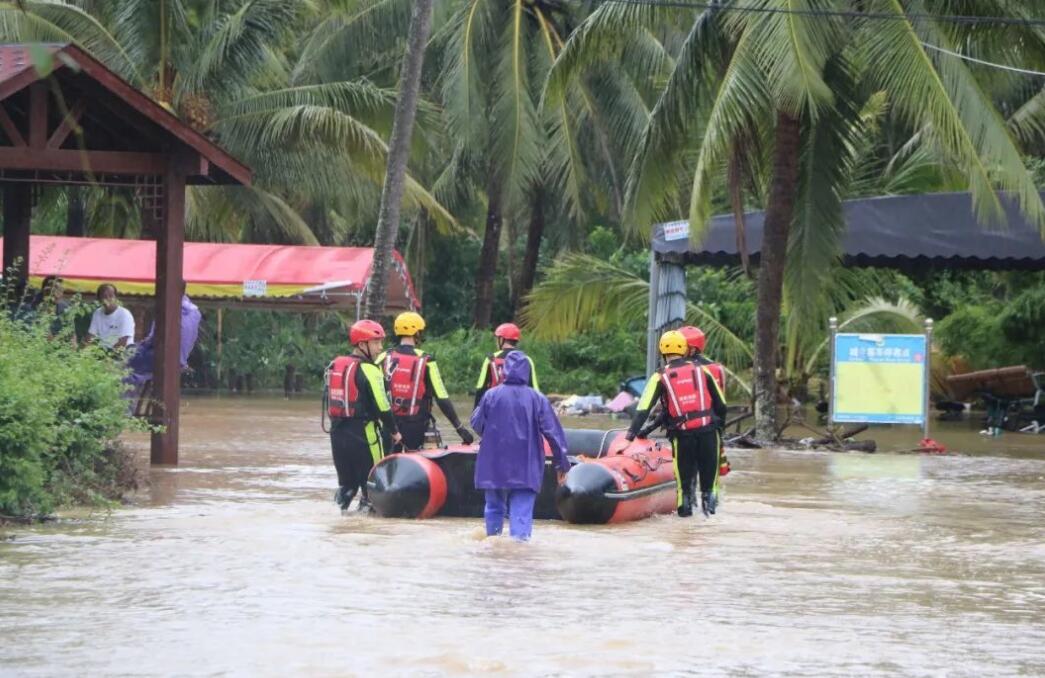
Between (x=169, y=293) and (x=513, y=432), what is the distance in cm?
616

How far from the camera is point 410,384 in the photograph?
13.9 m

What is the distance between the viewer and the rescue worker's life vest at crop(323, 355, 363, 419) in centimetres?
1315

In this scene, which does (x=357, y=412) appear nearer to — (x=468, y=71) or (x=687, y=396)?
(x=687, y=396)

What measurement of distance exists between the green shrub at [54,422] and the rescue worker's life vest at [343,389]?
1585 mm

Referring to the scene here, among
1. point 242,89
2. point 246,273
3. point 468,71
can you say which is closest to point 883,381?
point 246,273

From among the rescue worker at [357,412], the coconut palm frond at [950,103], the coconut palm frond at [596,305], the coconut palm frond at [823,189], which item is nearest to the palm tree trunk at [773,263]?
the coconut palm frond at [823,189]

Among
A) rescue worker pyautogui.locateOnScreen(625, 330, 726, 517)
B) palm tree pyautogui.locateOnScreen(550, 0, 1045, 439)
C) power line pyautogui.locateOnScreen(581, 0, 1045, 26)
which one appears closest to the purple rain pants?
rescue worker pyautogui.locateOnScreen(625, 330, 726, 517)

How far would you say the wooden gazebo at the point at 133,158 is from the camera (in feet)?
50.9

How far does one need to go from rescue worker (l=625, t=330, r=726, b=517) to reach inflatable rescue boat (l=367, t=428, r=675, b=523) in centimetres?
31

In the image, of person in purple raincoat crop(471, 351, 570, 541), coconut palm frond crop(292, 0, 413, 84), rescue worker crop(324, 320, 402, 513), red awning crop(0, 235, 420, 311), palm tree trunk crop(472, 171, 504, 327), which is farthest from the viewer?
palm tree trunk crop(472, 171, 504, 327)

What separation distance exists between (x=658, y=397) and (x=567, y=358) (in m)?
22.2

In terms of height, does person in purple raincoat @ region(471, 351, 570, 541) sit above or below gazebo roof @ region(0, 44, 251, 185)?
below

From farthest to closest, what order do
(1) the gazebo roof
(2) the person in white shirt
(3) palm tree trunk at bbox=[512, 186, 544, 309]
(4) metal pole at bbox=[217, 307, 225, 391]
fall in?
(3) palm tree trunk at bbox=[512, 186, 544, 309]
(4) metal pole at bbox=[217, 307, 225, 391]
(2) the person in white shirt
(1) the gazebo roof

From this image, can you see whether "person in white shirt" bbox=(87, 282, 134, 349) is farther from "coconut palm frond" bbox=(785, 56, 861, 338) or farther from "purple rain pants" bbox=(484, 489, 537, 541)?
"coconut palm frond" bbox=(785, 56, 861, 338)
